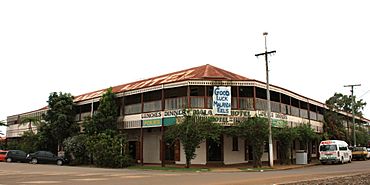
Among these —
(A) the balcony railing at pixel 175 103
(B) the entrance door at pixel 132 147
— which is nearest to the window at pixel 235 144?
(A) the balcony railing at pixel 175 103

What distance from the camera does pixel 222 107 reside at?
30.4m

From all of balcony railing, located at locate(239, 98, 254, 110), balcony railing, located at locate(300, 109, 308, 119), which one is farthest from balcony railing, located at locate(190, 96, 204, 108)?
balcony railing, located at locate(300, 109, 308, 119)

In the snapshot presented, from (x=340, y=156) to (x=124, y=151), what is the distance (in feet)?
63.6

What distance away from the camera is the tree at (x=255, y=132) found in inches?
1154

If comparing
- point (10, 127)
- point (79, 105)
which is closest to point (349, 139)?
point (79, 105)

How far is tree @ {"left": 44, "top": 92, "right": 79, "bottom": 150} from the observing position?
40188mm

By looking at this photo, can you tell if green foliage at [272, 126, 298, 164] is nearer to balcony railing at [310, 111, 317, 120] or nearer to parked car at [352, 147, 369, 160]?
balcony railing at [310, 111, 317, 120]

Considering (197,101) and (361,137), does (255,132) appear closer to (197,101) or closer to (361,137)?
(197,101)

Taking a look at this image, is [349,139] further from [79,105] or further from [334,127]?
[79,105]

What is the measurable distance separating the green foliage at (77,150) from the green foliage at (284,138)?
17.4 metres

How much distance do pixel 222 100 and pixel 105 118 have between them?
37.4 ft

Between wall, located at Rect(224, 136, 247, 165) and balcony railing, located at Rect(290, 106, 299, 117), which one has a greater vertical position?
balcony railing, located at Rect(290, 106, 299, 117)

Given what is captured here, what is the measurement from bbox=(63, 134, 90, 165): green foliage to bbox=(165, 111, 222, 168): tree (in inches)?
456

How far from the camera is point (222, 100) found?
30500 millimetres
